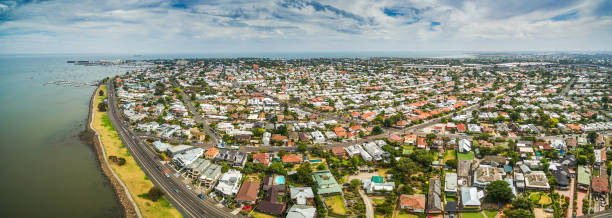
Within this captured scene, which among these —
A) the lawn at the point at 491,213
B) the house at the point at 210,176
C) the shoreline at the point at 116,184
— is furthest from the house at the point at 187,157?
the lawn at the point at 491,213

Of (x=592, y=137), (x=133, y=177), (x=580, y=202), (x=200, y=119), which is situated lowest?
(x=580, y=202)

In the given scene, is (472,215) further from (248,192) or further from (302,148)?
(248,192)

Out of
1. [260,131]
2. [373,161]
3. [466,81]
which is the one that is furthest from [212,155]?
[466,81]

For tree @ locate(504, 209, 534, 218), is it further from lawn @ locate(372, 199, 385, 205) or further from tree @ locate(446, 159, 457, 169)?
lawn @ locate(372, 199, 385, 205)

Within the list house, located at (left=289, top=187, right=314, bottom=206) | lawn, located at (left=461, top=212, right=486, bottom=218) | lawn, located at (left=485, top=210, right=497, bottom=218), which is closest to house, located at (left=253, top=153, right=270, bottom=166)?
house, located at (left=289, top=187, right=314, bottom=206)

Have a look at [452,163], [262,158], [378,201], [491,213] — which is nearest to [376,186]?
[378,201]

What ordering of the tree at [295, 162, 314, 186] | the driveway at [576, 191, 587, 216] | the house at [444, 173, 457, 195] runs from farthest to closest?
the tree at [295, 162, 314, 186]
the house at [444, 173, 457, 195]
the driveway at [576, 191, 587, 216]
